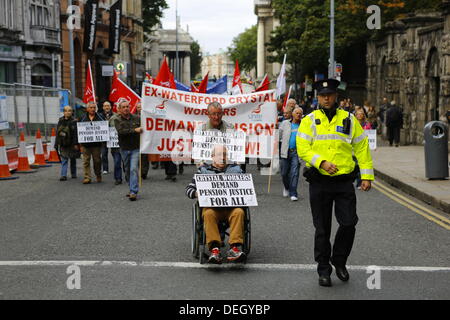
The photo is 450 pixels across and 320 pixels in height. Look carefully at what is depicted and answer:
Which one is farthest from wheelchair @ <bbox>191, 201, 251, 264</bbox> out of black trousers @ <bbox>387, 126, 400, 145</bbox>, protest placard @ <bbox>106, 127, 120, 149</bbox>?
black trousers @ <bbox>387, 126, 400, 145</bbox>

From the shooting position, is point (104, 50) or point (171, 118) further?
point (104, 50)

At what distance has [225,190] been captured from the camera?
755 centimetres

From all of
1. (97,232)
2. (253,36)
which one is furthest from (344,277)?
(253,36)

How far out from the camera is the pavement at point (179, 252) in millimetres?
6434

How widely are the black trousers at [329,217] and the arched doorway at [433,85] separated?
66.1 feet

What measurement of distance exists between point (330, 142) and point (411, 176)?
9.87 m

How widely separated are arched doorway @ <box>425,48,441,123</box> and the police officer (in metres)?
20.0

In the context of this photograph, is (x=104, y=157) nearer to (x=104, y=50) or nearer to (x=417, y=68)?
(x=417, y=68)

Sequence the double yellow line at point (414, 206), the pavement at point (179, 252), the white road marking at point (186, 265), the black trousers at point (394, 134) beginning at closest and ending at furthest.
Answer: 1. the pavement at point (179, 252)
2. the white road marking at point (186, 265)
3. the double yellow line at point (414, 206)
4. the black trousers at point (394, 134)

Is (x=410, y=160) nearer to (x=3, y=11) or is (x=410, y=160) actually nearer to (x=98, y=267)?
(x=98, y=267)

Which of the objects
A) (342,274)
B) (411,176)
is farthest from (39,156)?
(342,274)

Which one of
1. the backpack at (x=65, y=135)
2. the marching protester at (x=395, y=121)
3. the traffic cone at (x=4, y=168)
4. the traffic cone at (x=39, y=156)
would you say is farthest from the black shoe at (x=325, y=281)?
the marching protester at (x=395, y=121)

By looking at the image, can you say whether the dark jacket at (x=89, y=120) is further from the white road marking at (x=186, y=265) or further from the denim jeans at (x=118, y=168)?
the white road marking at (x=186, y=265)

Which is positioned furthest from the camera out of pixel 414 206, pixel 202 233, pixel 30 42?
pixel 30 42
